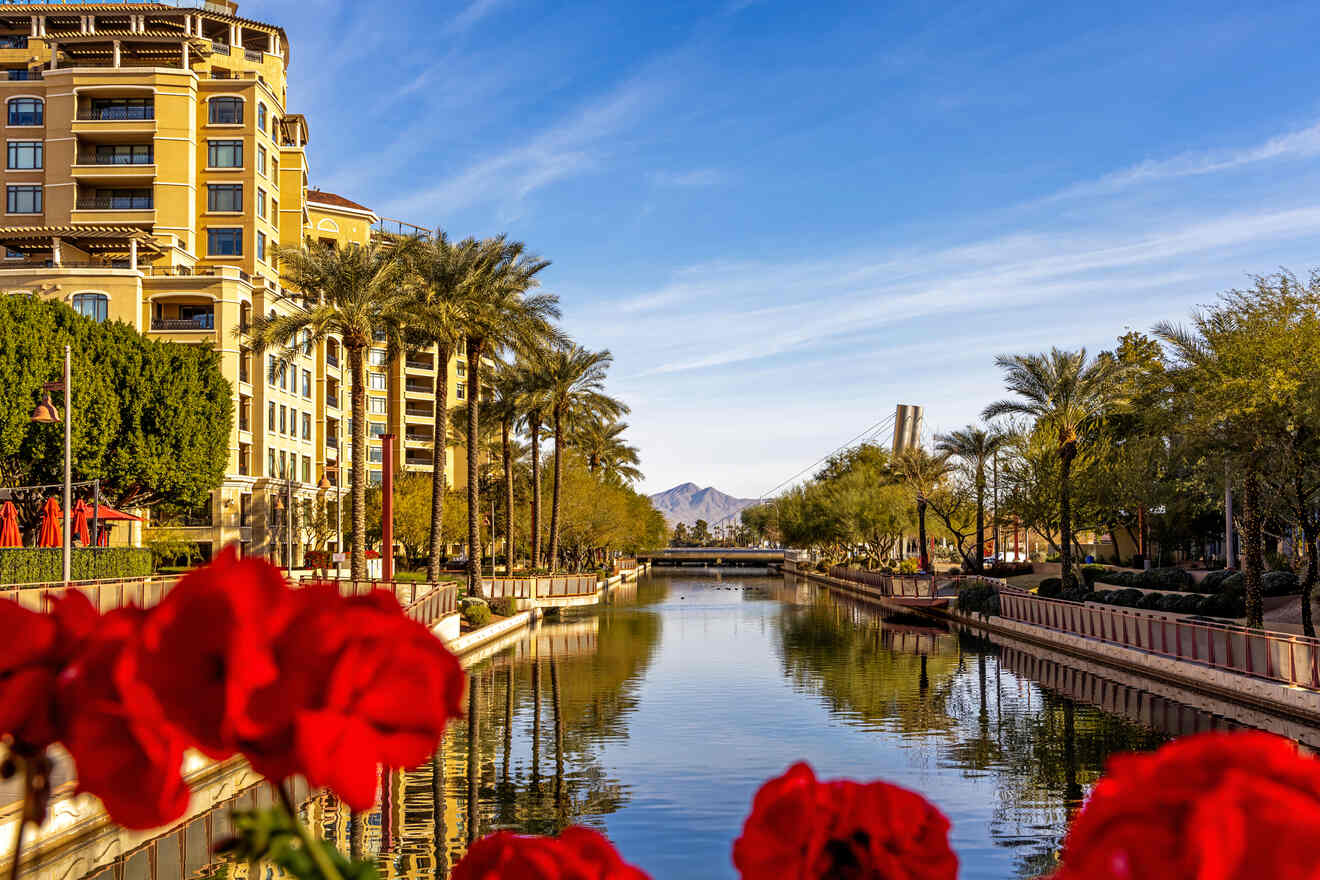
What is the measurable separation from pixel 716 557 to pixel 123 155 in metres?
99.8

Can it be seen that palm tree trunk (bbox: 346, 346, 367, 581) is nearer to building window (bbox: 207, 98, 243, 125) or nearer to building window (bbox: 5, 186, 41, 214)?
building window (bbox: 207, 98, 243, 125)

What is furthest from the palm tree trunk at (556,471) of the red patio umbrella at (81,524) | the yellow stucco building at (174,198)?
the red patio umbrella at (81,524)

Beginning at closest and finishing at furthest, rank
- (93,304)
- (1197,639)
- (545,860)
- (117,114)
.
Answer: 1. (545,860)
2. (1197,639)
3. (93,304)
4. (117,114)

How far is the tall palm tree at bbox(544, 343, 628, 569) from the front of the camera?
61188 millimetres

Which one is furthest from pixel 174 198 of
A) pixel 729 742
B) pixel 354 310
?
pixel 729 742

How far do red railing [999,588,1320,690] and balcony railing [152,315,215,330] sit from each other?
48126 millimetres

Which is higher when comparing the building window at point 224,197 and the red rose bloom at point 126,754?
the building window at point 224,197

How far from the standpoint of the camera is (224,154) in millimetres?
74188

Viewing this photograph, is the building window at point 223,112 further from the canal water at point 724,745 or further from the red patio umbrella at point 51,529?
the canal water at point 724,745

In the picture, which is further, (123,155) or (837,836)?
(123,155)

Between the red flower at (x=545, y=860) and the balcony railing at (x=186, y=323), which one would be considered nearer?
the red flower at (x=545, y=860)

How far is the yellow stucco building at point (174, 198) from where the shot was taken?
6525cm

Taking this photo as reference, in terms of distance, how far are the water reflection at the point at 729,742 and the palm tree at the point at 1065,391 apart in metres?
10.1

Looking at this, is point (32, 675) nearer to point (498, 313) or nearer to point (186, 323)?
point (498, 313)
